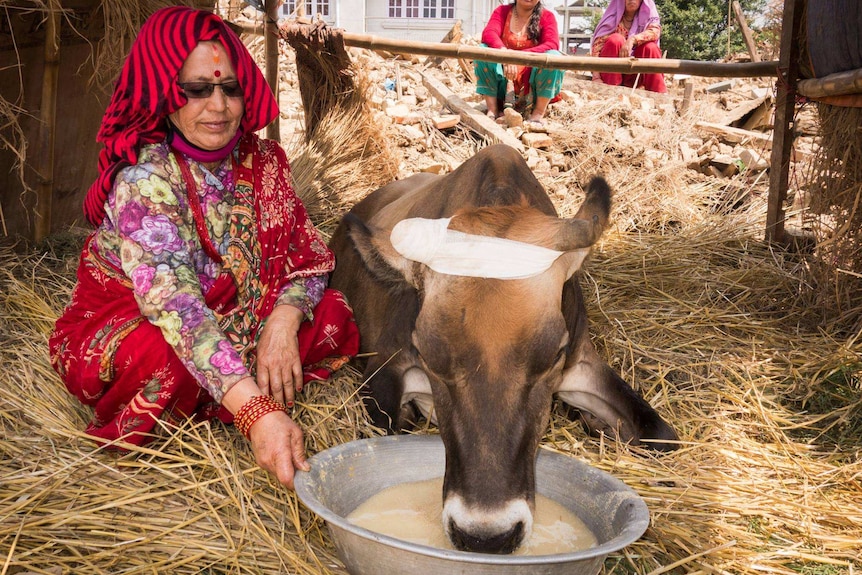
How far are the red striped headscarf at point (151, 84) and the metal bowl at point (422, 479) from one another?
1.55 meters

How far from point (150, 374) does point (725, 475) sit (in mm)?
2416

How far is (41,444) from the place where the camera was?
332cm

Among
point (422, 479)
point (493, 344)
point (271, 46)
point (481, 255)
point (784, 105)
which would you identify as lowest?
point (422, 479)

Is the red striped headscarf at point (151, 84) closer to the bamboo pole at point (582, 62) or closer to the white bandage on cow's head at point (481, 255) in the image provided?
the white bandage on cow's head at point (481, 255)

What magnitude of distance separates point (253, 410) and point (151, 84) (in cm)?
140

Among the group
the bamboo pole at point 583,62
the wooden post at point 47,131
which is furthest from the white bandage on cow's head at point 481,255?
the bamboo pole at point 583,62

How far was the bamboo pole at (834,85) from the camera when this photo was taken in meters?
4.26

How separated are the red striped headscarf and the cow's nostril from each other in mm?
2004

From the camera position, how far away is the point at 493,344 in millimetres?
2713

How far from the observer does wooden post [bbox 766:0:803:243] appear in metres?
5.64

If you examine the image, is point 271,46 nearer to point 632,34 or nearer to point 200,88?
point 200,88

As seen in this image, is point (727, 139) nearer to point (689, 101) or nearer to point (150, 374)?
point (689, 101)

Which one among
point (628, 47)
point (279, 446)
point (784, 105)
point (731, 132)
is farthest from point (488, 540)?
point (628, 47)

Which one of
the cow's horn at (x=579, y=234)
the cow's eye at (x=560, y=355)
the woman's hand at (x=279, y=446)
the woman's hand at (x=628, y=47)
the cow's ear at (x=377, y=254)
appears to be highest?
the woman's hand at (x=628, y=47)
